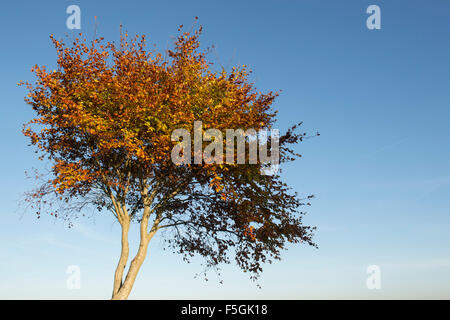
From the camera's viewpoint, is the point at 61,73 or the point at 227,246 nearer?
the point at 61,73

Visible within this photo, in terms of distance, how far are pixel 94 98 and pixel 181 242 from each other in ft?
36.9

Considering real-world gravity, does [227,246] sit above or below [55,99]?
below

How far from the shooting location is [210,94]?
22.7 metres

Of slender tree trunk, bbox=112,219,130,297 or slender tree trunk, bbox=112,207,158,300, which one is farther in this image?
slender tree trunk, bbox=112,219,130,297

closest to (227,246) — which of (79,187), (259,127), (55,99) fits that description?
(259,127)

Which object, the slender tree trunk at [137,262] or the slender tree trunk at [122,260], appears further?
the slender tree trunk at [122,260]
